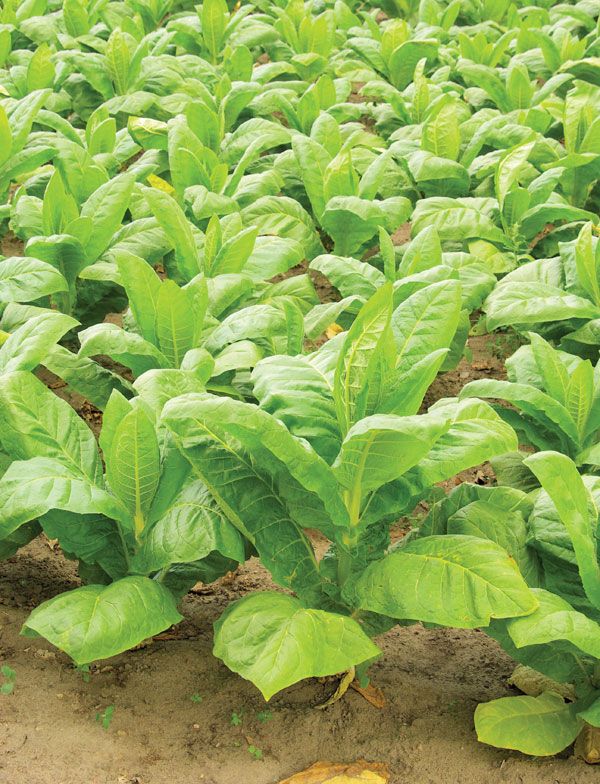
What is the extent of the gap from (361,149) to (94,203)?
1.70 meters

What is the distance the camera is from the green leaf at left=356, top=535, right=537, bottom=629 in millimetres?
2115

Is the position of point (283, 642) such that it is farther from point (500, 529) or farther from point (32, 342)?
point (32, 342)

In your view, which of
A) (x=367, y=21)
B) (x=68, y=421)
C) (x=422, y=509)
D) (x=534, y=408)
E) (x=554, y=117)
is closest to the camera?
(x=68, y=421)

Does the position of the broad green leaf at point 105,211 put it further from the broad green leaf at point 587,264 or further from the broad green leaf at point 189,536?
the broad green leaf at point 587,264

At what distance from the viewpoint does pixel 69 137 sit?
4.75 m

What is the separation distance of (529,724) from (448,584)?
0.40 m

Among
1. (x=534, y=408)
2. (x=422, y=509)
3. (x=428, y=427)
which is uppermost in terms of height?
(x=428, y=427)

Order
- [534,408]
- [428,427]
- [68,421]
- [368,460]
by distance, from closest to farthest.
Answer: [428,427]
[368,460]
[68,421]
[534,408]

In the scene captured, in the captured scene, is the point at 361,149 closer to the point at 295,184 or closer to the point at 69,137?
the point at 295,184

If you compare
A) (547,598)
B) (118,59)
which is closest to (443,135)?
(118,59)

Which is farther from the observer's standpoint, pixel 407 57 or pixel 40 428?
pixel 407 57

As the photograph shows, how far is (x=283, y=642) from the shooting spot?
2.14m

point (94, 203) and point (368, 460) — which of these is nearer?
point (368, 460)

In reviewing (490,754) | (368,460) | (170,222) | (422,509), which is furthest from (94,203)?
(490,754)
